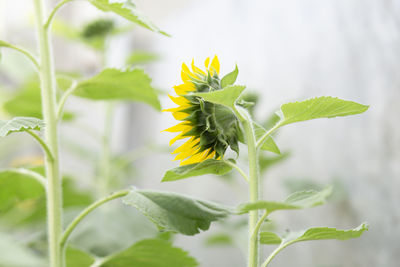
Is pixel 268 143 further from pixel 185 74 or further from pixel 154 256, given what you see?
pixel 154 256

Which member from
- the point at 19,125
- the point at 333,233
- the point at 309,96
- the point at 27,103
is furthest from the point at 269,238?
the point at 309,96

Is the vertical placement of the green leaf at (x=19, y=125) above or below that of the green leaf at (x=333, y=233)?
above

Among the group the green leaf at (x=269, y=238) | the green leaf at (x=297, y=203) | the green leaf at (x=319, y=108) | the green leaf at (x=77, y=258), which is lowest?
the green leaf at (x=77, y=258)

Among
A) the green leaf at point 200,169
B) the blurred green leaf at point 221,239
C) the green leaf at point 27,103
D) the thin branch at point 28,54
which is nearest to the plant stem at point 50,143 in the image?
the thin branch at point 28,54

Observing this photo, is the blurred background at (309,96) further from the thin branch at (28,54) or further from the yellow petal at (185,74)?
the yellow petal at (185,74)

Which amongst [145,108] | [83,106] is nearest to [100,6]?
[145,108]

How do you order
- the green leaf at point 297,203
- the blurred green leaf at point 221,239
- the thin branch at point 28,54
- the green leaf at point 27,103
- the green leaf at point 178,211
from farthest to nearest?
the blurred green leaf at point 221,239, the green leaf at point 27,103, the thin branch at point 28,54, the green leaf at point 178,211, the green leaf at point 297,203
